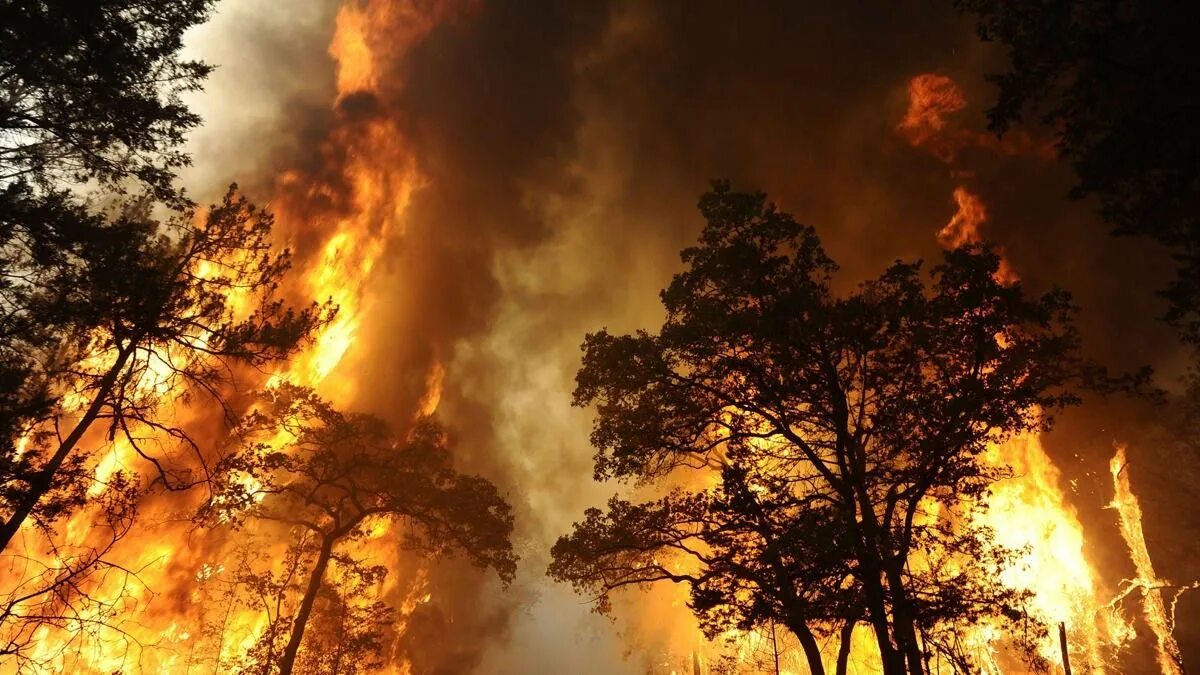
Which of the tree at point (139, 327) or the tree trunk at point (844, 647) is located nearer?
the tree at point (139, 327)

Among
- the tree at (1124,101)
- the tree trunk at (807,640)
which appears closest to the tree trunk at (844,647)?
the tree trunk at (807,640)

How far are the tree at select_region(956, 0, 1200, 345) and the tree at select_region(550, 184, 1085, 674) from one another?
3.56m

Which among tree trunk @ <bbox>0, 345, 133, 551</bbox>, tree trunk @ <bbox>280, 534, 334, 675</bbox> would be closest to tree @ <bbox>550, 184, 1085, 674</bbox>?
tree trunk @ <bbox>0, 345, 133, 551</bbox>

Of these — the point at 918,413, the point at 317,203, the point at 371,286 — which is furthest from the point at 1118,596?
the point at 317,203

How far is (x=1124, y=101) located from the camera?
631 centimetres

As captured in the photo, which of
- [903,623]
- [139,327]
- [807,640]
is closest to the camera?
[139,327]

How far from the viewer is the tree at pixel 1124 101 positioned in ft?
18.9

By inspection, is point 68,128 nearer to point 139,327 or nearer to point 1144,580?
point 139,327

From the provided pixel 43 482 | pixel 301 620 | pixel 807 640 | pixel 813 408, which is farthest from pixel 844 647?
pixel 301 620

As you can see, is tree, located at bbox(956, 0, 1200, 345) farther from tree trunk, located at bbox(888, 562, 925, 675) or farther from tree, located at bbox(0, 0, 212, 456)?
tree, located at bbox(0, 0, 212, 456)

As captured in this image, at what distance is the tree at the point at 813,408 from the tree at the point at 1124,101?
3.56m

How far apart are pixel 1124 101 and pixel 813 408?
266 inches

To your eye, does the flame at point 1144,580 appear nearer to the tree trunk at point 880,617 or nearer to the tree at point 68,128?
the tree trunk at point 880,617

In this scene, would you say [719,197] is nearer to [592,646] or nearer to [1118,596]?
[1118,596]
